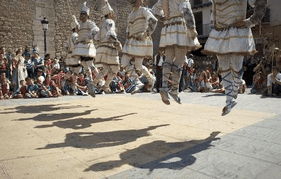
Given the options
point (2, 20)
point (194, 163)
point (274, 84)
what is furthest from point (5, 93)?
point (274, 84)

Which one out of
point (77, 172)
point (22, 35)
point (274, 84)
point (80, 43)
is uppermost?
point (22, 35)

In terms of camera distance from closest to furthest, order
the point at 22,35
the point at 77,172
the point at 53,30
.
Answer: the point at 77,172
the point at 22,35
the point at 53,30

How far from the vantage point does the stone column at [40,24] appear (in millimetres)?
15688

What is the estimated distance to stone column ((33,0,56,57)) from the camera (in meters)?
15.7

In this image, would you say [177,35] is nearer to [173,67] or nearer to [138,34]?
[173,67]

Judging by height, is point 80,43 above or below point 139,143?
above

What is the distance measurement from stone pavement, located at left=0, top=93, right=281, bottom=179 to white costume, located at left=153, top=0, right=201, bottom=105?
558mm

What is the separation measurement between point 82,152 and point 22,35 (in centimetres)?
1524

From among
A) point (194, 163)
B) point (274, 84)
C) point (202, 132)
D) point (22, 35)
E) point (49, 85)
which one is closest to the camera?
point (194, 163)

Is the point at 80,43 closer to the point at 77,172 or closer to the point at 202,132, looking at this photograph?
the point at 202,132

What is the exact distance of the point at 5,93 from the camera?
8742 millimetres

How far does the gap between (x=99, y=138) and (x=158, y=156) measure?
0.91 metres

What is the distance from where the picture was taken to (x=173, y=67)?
12.5 ft

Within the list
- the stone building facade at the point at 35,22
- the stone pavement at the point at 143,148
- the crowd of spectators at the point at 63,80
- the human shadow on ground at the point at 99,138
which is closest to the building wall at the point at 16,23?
the stone building facade at the point at 35,22
